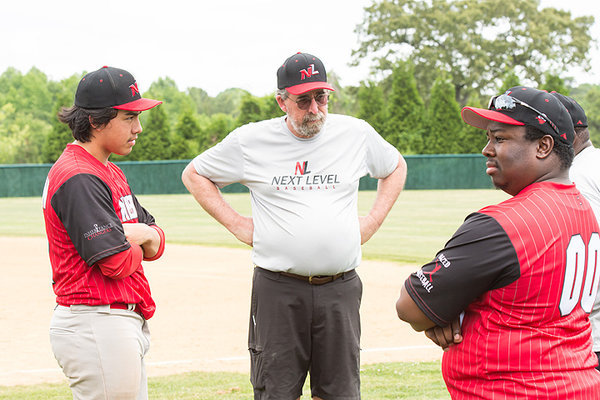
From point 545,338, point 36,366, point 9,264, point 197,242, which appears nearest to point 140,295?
point 545,338

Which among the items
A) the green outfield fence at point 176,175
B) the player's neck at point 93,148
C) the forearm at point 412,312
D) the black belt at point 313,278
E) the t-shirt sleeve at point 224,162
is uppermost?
the player's neck at point 93,148

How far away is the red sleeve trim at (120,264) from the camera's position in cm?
321

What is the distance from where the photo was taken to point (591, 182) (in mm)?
3680

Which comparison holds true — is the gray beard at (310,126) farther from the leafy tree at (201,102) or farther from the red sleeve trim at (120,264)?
the leafy tree at (201,102)

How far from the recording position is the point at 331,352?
13.5 ft

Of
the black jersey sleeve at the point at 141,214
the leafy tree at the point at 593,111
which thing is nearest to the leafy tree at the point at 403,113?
the leafy tree at the point at 593,111

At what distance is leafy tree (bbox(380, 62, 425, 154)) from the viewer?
40.5 meters

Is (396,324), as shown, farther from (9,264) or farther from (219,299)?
(9,264)

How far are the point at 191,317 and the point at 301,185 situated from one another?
18.9ft

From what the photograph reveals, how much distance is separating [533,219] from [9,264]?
1348 centimetres

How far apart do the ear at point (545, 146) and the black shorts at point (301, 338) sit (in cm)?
191

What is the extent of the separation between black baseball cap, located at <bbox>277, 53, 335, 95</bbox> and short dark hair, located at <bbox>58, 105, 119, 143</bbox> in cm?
126

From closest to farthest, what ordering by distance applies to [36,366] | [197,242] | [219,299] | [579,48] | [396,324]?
[36,366], [396,324], [219,299], [197,242], [579,48]

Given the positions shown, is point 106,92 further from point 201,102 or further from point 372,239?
point 201,102
